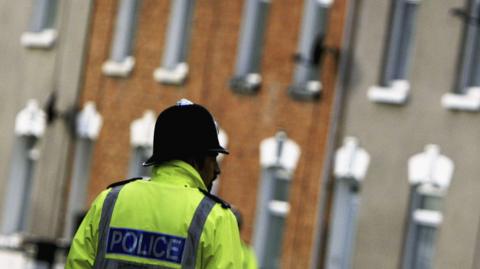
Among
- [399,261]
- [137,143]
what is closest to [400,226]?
[399,261]

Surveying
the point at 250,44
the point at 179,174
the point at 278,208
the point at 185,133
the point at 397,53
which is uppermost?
the point at 250,44

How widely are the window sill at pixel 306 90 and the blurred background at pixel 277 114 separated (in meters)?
0.04

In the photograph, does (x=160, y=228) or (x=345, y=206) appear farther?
(x=345, y=206)

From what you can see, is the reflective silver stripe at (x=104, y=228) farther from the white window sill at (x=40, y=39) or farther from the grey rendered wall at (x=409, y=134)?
the white window sill at (x=40, y=39)

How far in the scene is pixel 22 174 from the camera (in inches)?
1486

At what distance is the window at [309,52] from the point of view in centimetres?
2834

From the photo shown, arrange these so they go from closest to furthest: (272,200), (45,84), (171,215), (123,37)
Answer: (171,215), (272,200), (123,37), (45,84)

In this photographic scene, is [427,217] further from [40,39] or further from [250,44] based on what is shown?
[40,39]

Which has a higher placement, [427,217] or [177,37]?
[177,37]

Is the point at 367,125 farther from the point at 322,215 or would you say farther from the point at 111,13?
the point at 111,13

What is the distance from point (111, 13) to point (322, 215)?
26.0 feet

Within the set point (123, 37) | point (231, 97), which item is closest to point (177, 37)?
point (123, 37)

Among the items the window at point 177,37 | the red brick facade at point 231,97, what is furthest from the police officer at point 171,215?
the window at point 177,37

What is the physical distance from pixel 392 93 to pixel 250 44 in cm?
423
